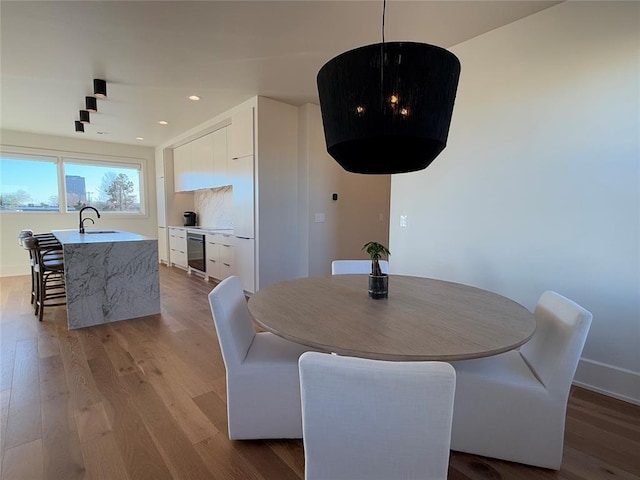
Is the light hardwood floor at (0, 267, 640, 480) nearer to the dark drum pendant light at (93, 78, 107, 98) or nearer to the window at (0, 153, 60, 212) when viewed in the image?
the dark drum pendant light at (93, 78, 107, 98)

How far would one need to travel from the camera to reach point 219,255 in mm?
4754

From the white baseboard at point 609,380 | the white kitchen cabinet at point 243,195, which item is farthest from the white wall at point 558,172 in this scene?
the white kitchen cabinet at point 243,195

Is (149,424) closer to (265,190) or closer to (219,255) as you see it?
(265,190)

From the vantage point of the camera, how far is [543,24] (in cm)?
206

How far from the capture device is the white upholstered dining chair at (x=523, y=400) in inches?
50.6

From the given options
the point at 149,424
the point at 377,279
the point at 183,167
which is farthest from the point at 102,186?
the point at 377,279

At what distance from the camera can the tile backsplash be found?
5516 millimetres

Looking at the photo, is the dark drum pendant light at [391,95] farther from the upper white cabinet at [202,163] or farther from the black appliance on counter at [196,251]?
the black appliance on counter at [196,251]

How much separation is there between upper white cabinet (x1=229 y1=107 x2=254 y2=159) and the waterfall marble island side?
1579 mm

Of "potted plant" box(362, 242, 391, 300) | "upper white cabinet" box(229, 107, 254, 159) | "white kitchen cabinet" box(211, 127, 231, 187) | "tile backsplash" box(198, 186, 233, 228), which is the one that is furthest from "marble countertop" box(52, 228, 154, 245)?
"potted plant" box(362, 242, 391, 300)

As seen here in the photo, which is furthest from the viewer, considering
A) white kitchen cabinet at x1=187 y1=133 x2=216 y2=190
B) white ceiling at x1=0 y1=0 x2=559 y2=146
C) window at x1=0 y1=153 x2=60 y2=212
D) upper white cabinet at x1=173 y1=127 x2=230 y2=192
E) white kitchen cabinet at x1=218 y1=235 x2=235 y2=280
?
window at x1=0 y1=153 x2=60 y2=212

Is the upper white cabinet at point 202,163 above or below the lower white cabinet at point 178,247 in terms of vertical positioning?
above

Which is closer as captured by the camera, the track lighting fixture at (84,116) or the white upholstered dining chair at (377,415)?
the white upholstered dining chair at (377,415)

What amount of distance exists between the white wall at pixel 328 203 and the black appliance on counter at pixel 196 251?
6.95 feet
